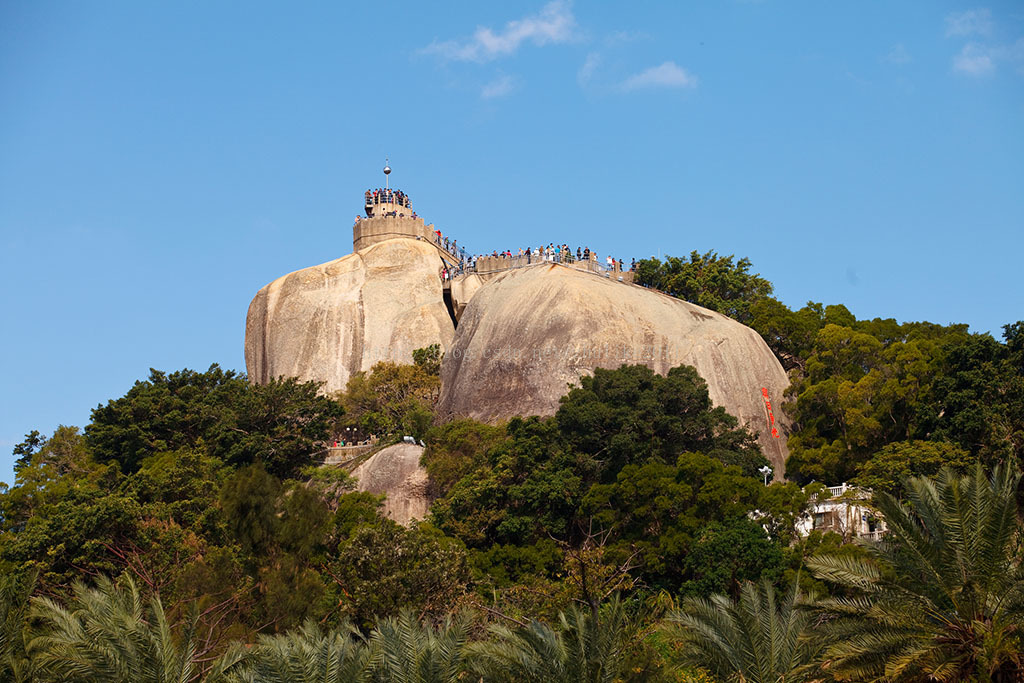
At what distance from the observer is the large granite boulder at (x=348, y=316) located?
61531mm

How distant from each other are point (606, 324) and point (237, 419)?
46.6 ft

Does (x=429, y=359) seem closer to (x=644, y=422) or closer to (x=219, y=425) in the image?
(x=219, y=425)

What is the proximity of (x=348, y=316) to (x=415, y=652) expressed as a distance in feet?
136

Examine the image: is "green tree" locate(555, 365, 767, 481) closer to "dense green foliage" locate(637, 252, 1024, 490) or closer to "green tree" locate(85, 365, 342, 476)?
"dense green foliage" locate(637, 252, 1024, 490)

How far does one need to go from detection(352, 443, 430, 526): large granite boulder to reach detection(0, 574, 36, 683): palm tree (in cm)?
1900

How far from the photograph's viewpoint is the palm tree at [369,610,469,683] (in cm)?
2205

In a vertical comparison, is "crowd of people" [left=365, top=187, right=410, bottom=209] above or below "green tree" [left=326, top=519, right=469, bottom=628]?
above

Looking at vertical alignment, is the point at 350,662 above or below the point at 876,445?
below

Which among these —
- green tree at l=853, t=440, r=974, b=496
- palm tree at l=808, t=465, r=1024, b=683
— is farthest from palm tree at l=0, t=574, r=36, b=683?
green tree at l=853, t=440, r=974, b=496

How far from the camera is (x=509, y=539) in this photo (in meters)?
39.9

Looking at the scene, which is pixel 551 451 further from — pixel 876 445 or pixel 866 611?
pixel 866 611

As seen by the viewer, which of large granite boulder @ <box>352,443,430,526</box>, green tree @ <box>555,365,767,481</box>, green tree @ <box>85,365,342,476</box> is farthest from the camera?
green tree @ <box>85,365,342,476</box>

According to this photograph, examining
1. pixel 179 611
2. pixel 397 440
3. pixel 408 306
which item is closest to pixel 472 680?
pixel 179 611

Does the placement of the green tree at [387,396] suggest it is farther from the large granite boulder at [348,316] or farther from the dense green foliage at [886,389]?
the dense green foliage at [886,389]
